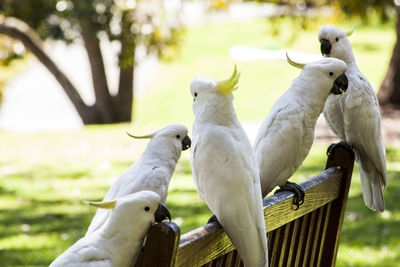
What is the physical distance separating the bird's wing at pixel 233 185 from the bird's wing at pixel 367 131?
0.65m

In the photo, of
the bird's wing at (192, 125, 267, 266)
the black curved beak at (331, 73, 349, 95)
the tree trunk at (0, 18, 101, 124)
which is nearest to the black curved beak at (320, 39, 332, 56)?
the black curved beak at (331, 73, 349, 95)

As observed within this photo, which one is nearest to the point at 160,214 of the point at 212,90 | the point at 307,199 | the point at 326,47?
the point at 212,90

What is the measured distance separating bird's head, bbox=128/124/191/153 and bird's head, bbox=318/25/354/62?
1.80ft

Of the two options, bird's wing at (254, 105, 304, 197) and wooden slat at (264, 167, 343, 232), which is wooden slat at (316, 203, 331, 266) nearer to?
wooden slat at (264, 167, 343, 232)

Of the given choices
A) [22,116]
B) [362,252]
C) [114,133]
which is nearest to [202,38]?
[22,116]

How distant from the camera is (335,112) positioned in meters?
1.84

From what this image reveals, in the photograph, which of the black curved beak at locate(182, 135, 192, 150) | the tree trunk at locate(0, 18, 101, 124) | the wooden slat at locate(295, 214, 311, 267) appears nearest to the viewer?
the wooden slat at locate(295, 214, 311, 267)

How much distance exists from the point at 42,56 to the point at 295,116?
522cm

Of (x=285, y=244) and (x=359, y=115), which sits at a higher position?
(x=359, y=115)

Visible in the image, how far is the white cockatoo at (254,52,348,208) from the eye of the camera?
1515 mm

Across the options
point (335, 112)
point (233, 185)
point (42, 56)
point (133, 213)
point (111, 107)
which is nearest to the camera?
point (133, 213)

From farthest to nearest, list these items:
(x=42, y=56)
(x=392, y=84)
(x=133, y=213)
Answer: (x=42, y=56) < (x=392, y=84) < (x=133, y=213)

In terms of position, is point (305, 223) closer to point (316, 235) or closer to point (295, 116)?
point (316, 235)

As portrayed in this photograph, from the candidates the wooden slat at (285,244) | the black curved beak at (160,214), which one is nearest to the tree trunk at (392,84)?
the wooden slat at (285,244)
